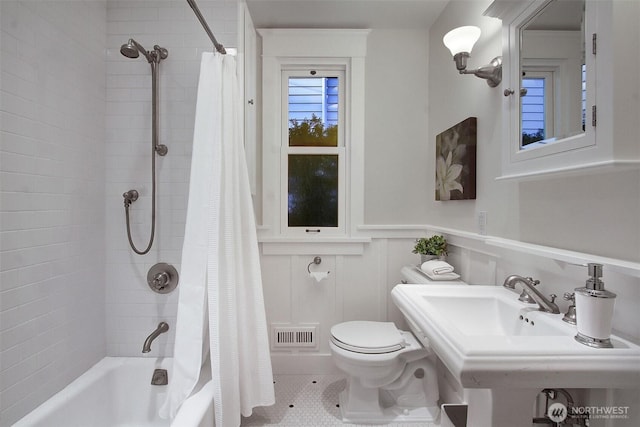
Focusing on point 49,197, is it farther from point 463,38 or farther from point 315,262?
point 463,38

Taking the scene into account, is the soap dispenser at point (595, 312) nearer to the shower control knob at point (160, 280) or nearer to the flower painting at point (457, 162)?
the flower painting at point (457, 162)

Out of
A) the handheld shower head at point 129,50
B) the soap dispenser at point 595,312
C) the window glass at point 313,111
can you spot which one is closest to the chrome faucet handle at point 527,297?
the soap dispenser at point 595,312

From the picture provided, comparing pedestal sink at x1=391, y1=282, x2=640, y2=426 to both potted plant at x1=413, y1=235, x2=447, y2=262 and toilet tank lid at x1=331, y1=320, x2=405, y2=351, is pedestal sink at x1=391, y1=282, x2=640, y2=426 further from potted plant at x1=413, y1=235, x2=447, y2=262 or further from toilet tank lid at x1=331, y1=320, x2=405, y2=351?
potted plant at x1=413, y1=235, x2=447, y2=262

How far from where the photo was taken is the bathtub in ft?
3.68

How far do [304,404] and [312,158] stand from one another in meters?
1.61

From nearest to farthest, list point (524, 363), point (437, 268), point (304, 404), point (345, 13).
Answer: point (524, 363), point (437, 268), point (304, 404), point (345, 13)

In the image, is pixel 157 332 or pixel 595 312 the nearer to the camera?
pixel 595 312

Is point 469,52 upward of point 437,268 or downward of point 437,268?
upward

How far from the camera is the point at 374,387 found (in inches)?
59.1

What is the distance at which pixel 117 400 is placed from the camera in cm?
141

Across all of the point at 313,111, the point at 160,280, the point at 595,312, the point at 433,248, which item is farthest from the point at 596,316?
the point at 313,111

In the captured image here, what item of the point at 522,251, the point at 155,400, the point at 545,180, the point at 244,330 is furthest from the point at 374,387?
the point at 545,180

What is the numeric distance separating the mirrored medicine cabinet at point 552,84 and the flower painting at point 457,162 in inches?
16.5

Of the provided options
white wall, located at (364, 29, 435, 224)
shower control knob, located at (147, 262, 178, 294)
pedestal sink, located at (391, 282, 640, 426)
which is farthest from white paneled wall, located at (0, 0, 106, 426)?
white wall, located at (364, 29, 435, 224)
